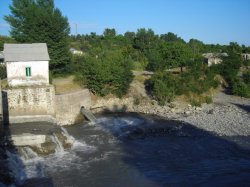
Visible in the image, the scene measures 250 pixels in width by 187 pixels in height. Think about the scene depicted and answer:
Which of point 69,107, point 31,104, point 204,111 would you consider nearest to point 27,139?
point 31,104

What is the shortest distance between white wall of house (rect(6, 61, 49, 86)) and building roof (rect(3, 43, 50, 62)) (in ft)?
1.03

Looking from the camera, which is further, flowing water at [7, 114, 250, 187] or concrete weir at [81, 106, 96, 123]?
concrete weir at [81, 106, 96, 123]

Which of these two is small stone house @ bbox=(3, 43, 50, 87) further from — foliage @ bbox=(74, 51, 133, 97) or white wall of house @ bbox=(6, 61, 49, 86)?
foliage @ bbox=(74, 51, 133, 97)

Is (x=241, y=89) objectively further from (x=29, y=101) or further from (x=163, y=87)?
(x=29, y=101)

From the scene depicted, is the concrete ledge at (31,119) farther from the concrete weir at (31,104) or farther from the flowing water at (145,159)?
the flowing water at (145,159)

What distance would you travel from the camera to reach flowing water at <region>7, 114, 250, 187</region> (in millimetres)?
16703

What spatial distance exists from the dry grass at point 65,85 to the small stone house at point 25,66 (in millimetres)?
3353

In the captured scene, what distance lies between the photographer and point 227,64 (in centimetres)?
4269

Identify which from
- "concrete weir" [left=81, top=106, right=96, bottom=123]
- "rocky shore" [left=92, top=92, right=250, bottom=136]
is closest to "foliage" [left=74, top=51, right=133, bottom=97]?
"rocky shore" [left=92, top=92, right=250, bottom=136]

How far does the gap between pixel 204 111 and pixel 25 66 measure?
1632cm

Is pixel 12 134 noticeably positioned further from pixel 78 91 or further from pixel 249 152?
pixel 249 152

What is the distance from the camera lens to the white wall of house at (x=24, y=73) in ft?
85.7

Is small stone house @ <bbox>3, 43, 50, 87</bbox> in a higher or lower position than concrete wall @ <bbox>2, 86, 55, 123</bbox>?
higher

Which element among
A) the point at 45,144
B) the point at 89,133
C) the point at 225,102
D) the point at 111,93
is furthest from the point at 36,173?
the point at 225,102
